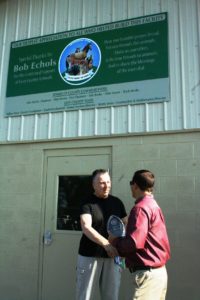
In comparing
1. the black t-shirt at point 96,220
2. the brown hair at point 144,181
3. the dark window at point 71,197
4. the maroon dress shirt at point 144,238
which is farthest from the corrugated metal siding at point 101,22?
the maroon dress shirt at point 144,238

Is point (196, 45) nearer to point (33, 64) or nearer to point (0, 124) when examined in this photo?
point (33, 64)

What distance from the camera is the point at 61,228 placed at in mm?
5422

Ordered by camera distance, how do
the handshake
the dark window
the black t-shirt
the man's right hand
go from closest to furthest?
the handshake
the man's right hand
the black t-shirt
the dark window

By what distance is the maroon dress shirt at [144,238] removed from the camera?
9.87 feet

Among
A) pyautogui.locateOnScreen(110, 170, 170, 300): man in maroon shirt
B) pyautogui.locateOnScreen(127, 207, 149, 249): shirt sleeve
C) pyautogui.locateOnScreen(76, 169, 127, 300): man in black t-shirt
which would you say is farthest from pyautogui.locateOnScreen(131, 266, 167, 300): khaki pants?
pyautogui.locateOnScreen(76, 169, 127, 300): man in black t-shirt

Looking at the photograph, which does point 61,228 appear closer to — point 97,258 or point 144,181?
point 97,258

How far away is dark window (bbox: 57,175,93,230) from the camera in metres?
A: 5.39

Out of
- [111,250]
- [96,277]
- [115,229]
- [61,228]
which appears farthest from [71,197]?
[115,229]

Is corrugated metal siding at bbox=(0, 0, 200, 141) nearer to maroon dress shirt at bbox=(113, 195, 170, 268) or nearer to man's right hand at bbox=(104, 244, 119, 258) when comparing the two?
man's right hand at bbox=(104, 244, 119, 258)

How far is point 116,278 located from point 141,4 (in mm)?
3704

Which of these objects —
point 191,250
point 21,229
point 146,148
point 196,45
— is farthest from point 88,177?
point 196,45

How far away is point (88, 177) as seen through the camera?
5410 millimetres

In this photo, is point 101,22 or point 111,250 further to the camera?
point 101,22

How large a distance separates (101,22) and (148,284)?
3951mm
